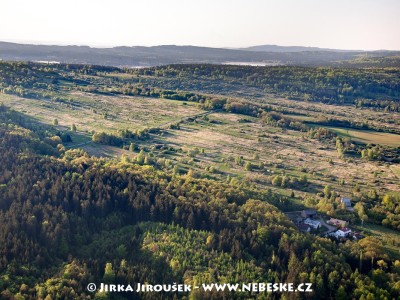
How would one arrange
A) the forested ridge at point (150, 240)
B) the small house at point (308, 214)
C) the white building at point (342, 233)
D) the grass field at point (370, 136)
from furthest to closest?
the grass field at point (370, 136) → the small house at point (308, 214) → the white building at point (342, 233) → the forested ridge at point (150, 240)

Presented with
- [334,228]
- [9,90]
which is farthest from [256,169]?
[9,90]

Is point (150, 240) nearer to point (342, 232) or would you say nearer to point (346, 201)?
point (342, 232)

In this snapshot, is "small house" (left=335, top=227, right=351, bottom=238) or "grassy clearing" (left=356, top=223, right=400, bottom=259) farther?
"small house" (left=335, top=227, right=351, bottom=238)

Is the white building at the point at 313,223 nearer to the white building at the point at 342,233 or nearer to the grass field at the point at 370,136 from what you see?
the white building at the point at 342,233

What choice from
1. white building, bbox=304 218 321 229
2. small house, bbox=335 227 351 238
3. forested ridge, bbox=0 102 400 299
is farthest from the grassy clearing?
white building, bbox=304 218 321 229

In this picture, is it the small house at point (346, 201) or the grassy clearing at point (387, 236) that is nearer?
the grassy clearing at point (387, 236)

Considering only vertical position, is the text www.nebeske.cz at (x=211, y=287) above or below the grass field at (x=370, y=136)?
below

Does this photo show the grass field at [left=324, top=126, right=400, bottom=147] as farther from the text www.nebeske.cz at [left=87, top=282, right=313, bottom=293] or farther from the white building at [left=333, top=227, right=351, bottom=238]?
the text www.nebeske.cz at [left=87, top=282, right=313, bottom=293]

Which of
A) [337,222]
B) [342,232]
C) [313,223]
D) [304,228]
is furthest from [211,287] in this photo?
[337,222]

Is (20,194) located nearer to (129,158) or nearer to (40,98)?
(129,158)

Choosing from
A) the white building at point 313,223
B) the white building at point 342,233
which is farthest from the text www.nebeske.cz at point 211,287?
the white building at point 313,223
